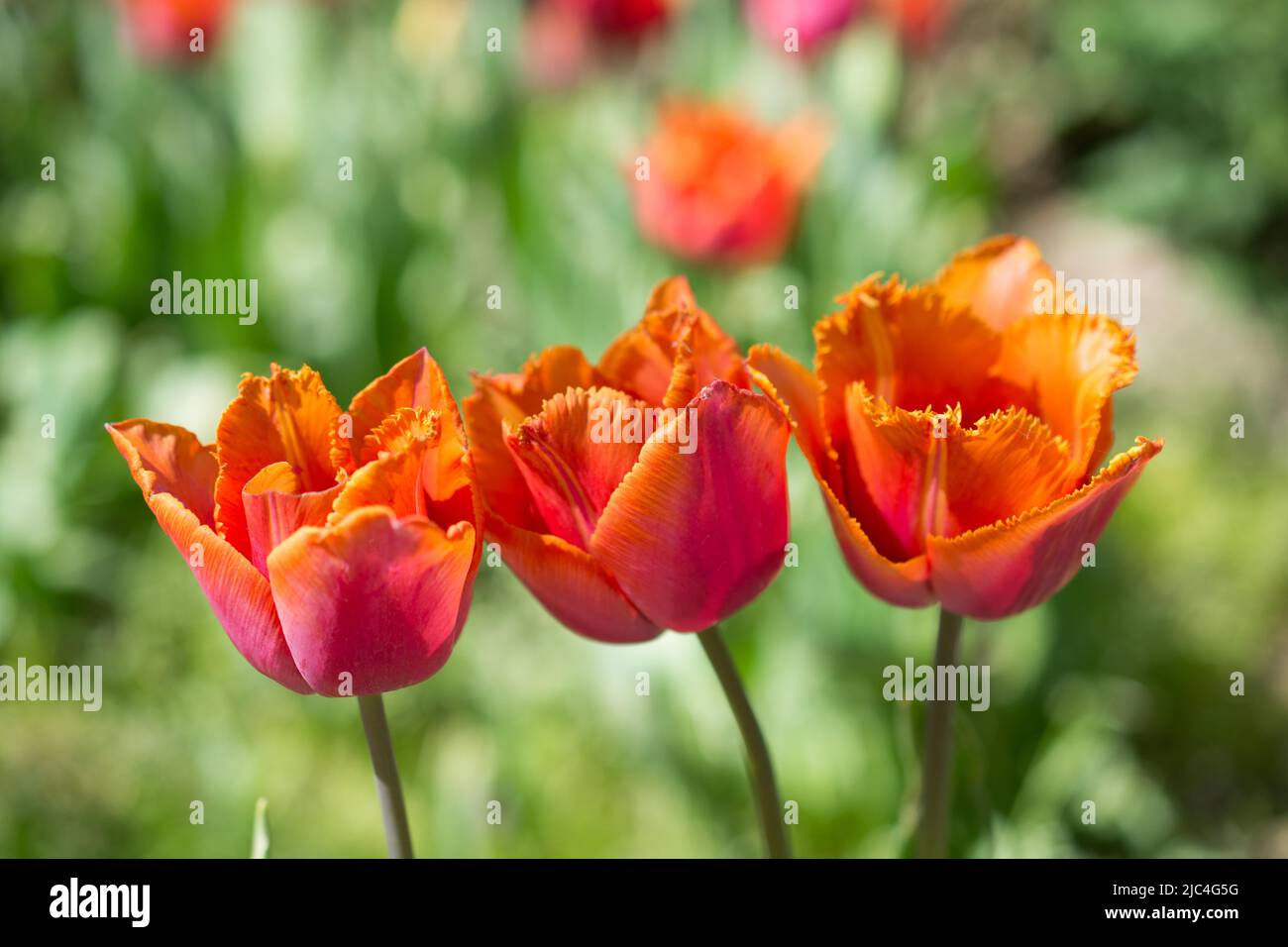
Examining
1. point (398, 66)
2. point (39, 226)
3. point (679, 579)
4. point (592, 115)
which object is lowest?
point (679, 579)

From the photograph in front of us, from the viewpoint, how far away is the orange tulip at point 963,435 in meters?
0.53

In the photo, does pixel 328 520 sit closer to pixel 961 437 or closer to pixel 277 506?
pixel 277 506

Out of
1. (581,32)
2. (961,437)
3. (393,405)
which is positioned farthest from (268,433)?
(581,32)

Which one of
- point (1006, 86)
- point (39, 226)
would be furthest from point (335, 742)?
point (1006, 86)

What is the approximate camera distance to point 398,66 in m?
2.66

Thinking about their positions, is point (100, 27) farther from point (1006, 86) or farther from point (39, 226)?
point (1006, 86)

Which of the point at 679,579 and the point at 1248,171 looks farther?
the point at 1248,171

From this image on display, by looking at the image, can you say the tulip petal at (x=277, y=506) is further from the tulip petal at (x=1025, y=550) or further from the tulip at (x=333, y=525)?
the tulip petal at (x=1025, y=550)

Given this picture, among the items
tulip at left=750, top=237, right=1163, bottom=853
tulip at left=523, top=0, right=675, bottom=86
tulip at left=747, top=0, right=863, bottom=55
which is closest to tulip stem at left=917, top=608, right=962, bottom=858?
tulip at left=750, top=237, right=1163, bottom=853

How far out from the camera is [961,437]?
21.0 inches

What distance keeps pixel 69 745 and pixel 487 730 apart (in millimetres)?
523

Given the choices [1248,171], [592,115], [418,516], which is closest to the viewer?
[418,516]

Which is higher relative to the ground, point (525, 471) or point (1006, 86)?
point (1006, 86)

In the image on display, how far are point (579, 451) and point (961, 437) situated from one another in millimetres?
148
